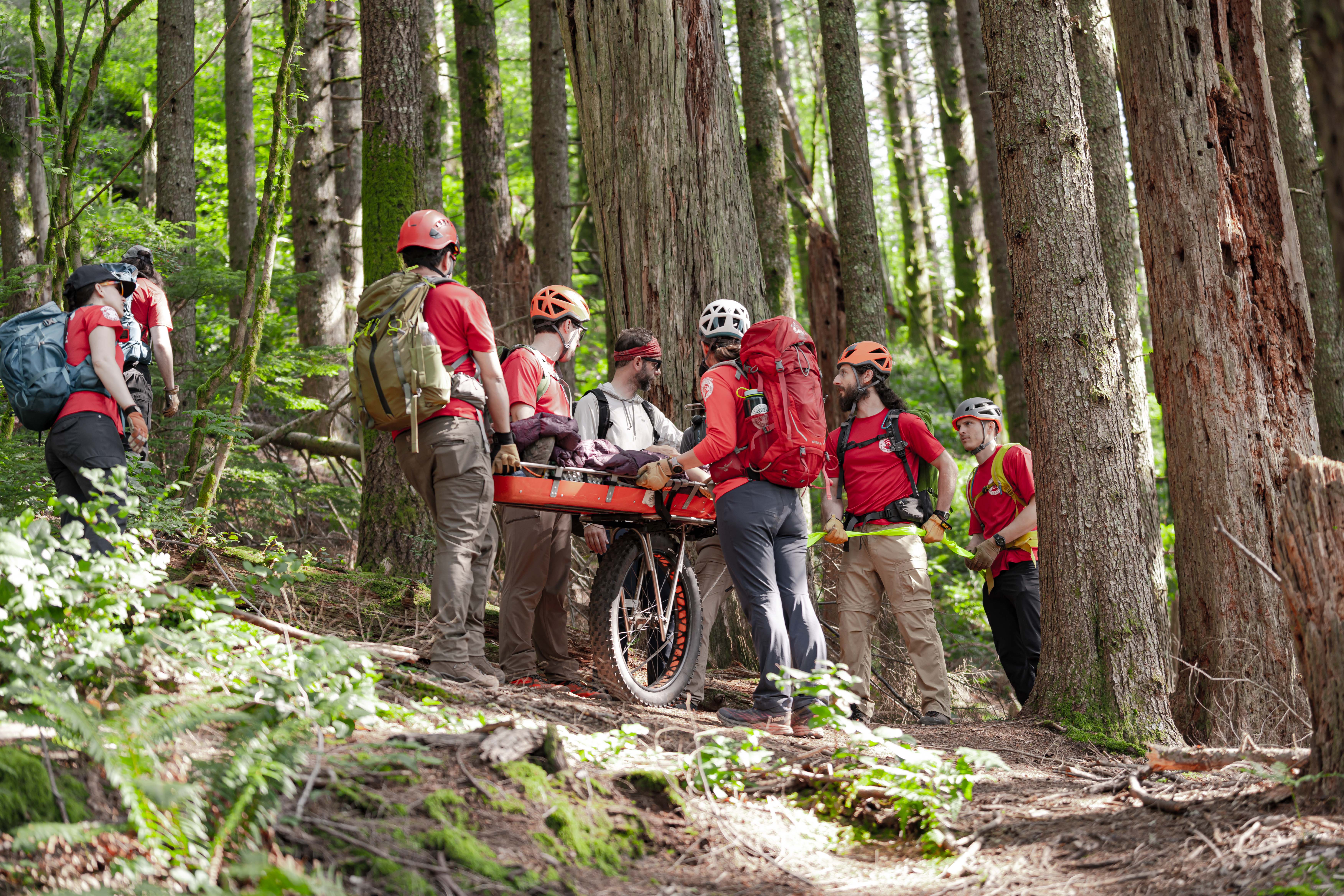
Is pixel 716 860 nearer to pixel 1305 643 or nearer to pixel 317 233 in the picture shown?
pixel 1305 643

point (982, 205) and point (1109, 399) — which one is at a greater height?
point (982, 205)

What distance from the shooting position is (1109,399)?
630 centimetres

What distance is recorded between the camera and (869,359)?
6.72 metres

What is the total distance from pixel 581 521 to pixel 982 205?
422 inches

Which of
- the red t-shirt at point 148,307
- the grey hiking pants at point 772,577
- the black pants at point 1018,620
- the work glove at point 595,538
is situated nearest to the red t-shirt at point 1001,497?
the black pants at point 1018,620

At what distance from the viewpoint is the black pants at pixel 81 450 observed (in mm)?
5590

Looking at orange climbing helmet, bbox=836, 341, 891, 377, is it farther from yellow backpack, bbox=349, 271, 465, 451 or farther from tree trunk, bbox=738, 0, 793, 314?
tree trunk, bbox=738, 0, 793, 314

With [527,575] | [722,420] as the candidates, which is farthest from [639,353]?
[527,575]

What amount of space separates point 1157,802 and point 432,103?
11.3 meters

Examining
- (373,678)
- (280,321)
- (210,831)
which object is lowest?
(210,831)

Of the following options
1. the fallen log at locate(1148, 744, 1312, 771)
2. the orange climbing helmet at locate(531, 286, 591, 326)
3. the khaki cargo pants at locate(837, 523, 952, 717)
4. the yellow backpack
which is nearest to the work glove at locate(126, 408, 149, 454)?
the yellow backpack

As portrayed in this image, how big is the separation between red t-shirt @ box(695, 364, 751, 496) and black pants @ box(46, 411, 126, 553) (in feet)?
10.5

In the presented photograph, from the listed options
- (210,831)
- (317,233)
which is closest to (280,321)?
(317,233)

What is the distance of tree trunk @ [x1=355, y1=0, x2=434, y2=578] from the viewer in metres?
7.98
